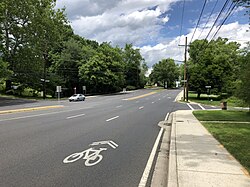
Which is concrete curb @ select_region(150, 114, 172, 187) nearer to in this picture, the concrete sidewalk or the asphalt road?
the concrete sidewalk

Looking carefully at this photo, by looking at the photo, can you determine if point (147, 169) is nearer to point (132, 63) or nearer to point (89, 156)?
point (89, 156)

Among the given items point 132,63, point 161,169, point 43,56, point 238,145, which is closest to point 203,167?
point 161,169

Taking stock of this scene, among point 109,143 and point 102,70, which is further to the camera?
point 102,70

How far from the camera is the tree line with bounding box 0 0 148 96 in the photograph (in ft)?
143

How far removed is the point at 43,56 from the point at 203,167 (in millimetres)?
51461

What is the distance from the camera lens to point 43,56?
172 feet

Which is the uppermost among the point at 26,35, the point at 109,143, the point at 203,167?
the point at 26,35

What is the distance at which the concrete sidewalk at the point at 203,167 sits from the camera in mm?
4604

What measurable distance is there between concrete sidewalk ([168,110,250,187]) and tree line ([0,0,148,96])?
32689 mm

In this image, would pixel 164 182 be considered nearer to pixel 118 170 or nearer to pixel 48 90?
pixel 118 170

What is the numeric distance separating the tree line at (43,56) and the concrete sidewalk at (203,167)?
3269cm

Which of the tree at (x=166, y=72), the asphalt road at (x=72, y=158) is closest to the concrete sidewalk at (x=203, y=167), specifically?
the asphalt road at (x=72, y=158)

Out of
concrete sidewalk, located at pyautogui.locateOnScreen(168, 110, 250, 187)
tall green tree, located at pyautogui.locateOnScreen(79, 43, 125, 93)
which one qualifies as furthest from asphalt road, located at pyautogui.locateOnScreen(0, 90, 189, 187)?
tall green tree, located at pyautogui.locateOnScreen(79, 43, 125, 93)

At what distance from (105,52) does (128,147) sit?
6567 cm
